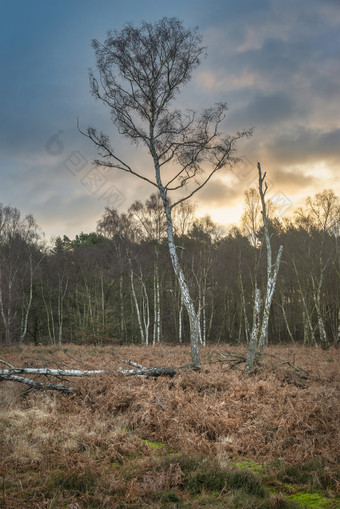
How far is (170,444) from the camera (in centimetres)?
507

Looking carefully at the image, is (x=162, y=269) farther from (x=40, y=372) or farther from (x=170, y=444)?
(x=170, y=444)

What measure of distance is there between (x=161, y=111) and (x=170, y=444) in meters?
12.9

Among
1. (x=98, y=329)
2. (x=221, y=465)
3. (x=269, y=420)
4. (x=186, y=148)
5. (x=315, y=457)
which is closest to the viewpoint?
(x=221, y=465)

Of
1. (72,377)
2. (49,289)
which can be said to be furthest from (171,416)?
(49,289)

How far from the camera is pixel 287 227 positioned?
96.4 feet

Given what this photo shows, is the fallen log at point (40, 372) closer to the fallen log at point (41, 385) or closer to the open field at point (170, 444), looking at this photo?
the fallen log at point (41, 385)

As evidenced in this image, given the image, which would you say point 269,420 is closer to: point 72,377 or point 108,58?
point 72,377

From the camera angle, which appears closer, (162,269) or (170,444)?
(170,444)

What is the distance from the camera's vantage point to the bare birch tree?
41.5ft

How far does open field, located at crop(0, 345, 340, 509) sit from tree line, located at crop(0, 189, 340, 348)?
50.4ft

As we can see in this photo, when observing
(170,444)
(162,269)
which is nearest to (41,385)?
(170,444)

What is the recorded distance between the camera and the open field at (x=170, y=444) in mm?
3469

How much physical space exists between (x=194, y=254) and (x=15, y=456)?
1050 inches

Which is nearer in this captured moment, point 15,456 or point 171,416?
point 15,456
